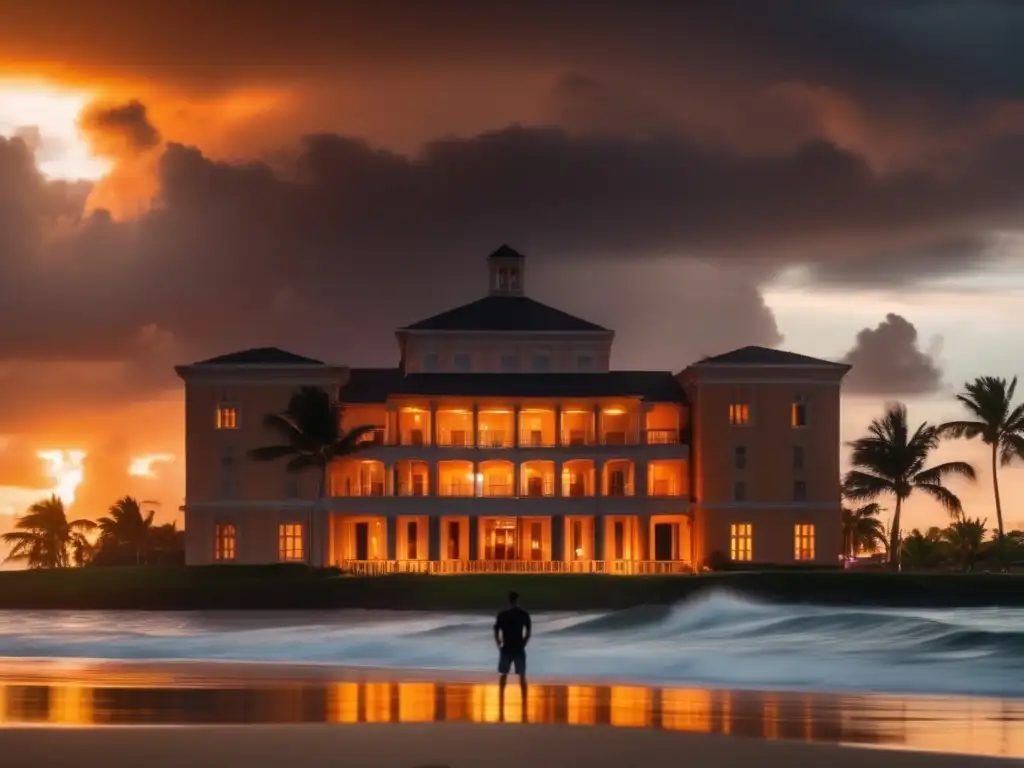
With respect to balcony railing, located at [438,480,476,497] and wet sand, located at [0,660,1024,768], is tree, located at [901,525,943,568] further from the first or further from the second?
wet sand, located at [0,660,1024,768]

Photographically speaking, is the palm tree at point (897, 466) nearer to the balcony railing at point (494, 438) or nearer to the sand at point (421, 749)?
the balcony railing at point (494, 438)

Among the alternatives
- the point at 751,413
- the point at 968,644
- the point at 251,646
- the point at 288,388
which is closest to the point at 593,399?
the point at 751,413

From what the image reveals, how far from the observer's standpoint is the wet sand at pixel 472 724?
1006 inches

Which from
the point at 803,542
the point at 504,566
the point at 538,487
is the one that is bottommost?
the point at 504,566

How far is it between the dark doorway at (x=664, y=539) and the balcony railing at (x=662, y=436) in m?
4.16

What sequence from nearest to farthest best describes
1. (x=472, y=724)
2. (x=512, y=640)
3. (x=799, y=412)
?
(x=472, y=724)
(x=512, y=640)
(x=799, y=412)

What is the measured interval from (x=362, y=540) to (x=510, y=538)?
7.21 meters

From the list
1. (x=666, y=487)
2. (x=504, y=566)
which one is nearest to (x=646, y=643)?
(x=504, y=566)

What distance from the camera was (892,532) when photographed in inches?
4112

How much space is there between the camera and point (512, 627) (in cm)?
3647

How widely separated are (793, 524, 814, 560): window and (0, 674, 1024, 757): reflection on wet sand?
6260 cm

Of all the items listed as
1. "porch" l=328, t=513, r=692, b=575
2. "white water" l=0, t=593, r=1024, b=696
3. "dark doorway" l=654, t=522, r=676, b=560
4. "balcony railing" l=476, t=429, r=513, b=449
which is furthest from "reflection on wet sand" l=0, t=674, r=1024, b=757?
"balcony railing" l=476, t=429, r=513, b=449

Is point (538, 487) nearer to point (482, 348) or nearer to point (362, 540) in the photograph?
point (482, 348)

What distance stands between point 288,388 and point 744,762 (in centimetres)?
7961
